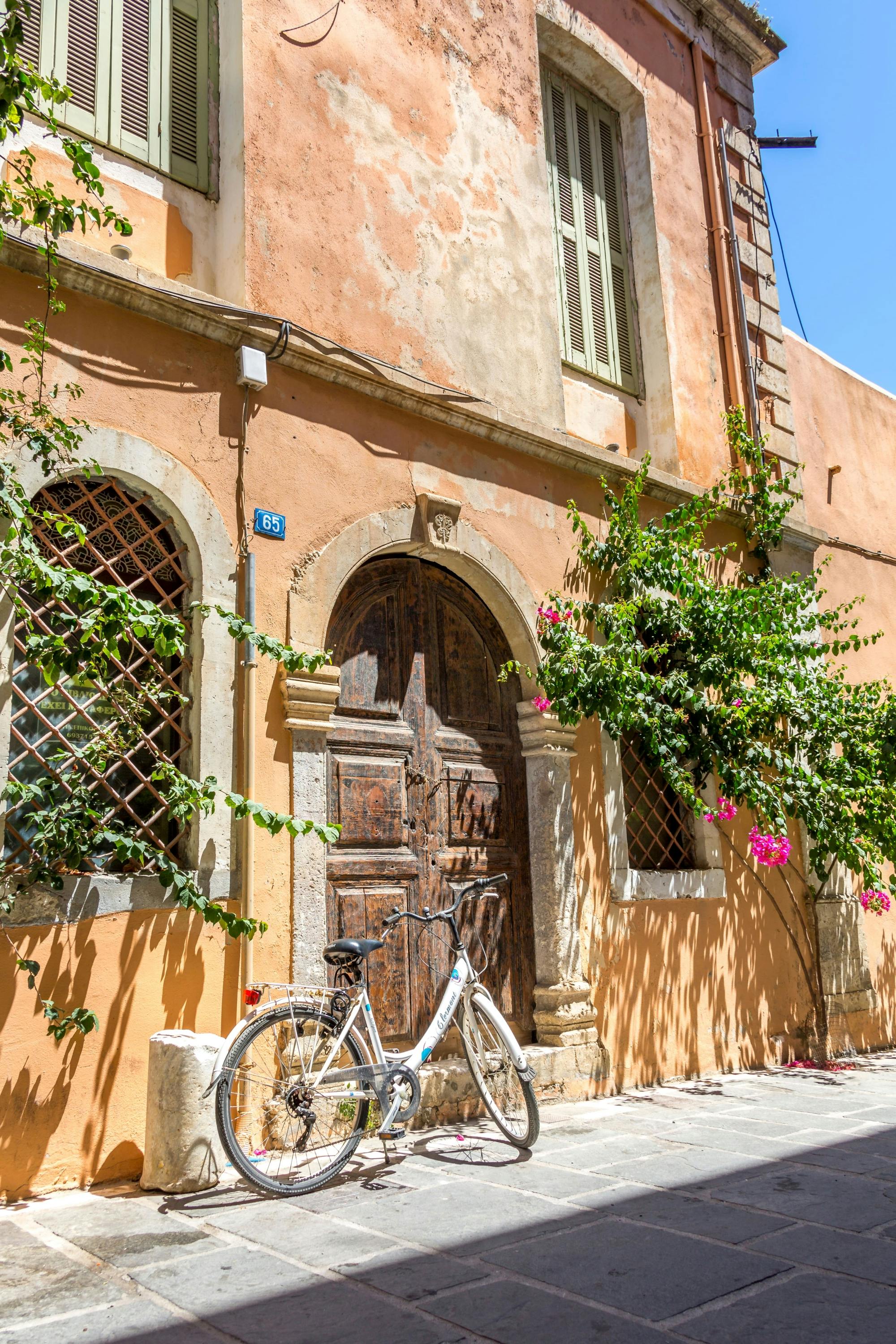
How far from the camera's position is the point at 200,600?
4410 mm

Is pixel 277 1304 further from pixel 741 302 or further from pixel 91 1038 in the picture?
pixel 741 302

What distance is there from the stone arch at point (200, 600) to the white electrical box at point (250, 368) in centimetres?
54

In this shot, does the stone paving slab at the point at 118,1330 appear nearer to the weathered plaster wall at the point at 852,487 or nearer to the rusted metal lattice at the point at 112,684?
the rusted metal lattice at the point at 112,684

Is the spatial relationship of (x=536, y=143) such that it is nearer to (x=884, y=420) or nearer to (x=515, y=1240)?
(x=884, y=420)

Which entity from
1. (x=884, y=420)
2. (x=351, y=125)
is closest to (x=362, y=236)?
(x=351, y=125)

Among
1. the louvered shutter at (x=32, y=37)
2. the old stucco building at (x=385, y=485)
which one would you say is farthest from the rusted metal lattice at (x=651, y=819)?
the louvered shutter at (x=32, y=37)

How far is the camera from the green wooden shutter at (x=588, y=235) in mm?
7316

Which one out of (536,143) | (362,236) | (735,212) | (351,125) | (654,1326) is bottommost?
(654,1326)

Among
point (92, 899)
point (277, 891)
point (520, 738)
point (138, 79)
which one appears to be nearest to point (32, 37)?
point (138, 79)

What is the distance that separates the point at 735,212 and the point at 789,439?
1891mm

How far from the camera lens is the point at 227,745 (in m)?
4.34

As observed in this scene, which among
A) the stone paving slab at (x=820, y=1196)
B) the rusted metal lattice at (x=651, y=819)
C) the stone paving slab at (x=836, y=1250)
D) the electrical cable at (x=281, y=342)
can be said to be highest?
the electrical cable at (x=281, y=342)

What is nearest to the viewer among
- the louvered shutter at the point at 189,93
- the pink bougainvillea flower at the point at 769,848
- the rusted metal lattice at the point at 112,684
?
the rusted metal lattice at the point at 112,684

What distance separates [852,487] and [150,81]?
6536mm
